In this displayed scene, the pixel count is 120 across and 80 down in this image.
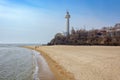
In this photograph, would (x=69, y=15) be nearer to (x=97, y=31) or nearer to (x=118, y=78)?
(x=97, y=31)

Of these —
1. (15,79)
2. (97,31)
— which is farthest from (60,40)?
(15,79)

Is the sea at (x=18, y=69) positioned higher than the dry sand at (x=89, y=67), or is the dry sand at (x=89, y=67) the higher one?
the dry sand at (x=89, y=67)

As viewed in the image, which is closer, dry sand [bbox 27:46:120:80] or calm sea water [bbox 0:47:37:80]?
dry sand [bbox 27:46:120:80]

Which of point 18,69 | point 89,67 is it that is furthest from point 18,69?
point 89,67

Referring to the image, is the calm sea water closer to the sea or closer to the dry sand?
the sea

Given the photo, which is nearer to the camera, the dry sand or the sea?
the dry sand

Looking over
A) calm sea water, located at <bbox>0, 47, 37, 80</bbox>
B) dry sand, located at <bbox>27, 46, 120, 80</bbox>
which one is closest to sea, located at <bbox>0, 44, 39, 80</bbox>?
calm sea water, located at <bbox>0, 47, 37, 80</bbox>

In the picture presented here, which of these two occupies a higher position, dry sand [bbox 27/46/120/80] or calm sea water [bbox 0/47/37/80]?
dry sand [bbox 27/46/120/80]

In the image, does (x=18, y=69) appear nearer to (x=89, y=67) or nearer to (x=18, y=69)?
(x=18, y=69)

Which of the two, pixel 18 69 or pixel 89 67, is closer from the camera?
pixel 89 67

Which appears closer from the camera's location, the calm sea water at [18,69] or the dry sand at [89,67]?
the dry sand at [89,67]

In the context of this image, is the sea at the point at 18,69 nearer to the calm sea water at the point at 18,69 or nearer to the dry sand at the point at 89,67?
the calm sea water at the point at 18,69

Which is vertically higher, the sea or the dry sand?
the dry sand

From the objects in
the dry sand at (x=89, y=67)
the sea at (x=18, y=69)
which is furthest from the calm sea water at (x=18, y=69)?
the dry sand at (x=89, y=67)
